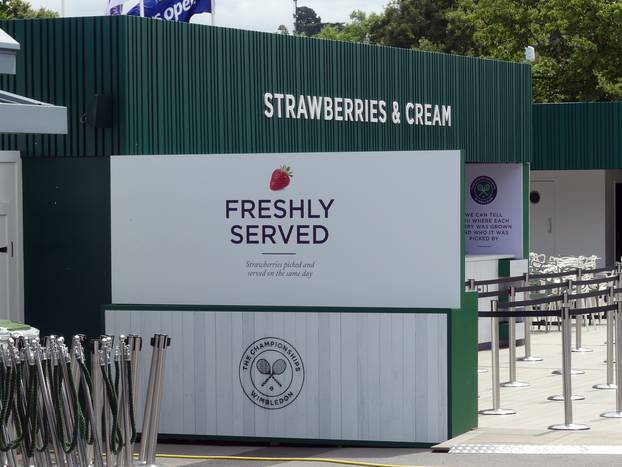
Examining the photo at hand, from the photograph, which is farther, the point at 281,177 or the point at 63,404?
the point at 281,177

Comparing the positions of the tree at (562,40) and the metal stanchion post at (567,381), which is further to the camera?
the tree at (562,40)

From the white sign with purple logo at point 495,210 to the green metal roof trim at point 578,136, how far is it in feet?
22.8

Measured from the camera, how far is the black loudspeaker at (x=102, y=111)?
12.8m

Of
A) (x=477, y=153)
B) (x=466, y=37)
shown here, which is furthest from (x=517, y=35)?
(x=477, y=153)

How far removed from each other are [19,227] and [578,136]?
15.8m

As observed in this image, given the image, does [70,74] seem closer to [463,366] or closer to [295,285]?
[295,285]

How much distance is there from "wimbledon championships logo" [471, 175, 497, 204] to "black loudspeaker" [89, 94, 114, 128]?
8.22m

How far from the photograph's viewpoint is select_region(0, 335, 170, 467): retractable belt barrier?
29.2 feet

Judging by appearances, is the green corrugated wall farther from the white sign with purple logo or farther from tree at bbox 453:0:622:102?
tree at bbox 453:0:622:102

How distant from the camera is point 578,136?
2686cm

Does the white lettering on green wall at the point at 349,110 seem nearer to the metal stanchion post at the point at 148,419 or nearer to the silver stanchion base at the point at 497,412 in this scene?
the silver stanchion base at the point at 497,412

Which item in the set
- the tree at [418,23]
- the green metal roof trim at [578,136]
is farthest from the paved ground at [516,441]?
the tree at [418,23]

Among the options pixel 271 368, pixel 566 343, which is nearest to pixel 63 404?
pixel 271 368

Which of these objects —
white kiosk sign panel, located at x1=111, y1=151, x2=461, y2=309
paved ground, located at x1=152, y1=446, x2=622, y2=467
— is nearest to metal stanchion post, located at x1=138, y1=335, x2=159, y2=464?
paved ground, located at x1=152, y1=446, x2=622, y2=467
